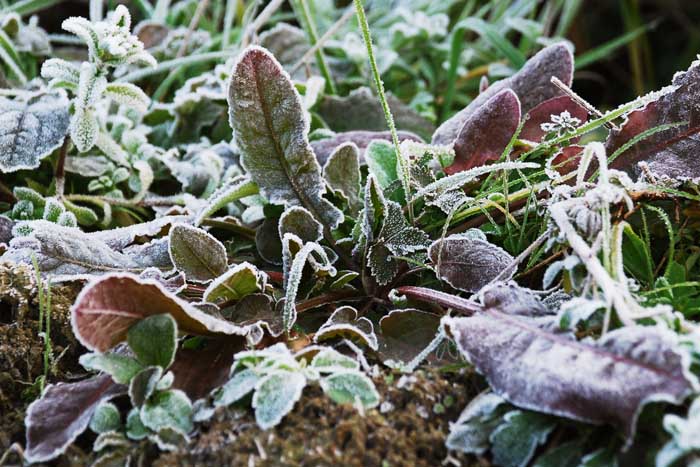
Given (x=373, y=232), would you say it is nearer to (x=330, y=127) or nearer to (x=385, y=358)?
(x=385, y=358)

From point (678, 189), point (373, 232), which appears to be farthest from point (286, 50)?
point (678, 189)

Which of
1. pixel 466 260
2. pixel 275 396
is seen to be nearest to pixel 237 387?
pixel 275 396

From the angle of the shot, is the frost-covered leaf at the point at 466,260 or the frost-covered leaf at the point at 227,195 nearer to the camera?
the frost-covered leaf at the point at 466,260

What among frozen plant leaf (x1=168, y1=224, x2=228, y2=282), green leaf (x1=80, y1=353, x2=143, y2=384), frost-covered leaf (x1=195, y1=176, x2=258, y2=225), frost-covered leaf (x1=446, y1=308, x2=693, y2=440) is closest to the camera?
frost-covered leaf (x1=446, y1=308, x2=693, y2=440)

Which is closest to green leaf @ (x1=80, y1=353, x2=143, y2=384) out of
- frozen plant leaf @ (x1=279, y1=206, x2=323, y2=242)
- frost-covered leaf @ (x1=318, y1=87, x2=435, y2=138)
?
frozen plant leaf @ (x1=279, y1=206, x2=323, y2=242)

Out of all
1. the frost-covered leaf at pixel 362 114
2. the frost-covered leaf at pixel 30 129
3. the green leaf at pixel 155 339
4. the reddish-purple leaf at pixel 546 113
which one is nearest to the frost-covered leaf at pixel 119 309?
the green leaf at pixel 155 339

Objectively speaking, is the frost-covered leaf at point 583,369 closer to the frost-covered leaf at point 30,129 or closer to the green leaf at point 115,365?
the green leaf at point 115,365

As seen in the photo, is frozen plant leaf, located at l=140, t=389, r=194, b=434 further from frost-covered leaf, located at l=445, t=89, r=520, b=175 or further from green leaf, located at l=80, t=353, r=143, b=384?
frost-covered leaf, located at l=445, t=89, r=520, b=175
